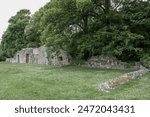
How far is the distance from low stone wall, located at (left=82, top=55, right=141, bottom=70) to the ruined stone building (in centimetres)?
410

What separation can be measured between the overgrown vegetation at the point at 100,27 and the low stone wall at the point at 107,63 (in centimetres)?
50

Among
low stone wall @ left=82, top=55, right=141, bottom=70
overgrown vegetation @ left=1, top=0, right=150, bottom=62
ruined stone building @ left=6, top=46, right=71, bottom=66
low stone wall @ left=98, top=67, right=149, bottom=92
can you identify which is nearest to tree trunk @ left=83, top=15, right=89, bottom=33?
overgrown vegetation @ left=1, top=0, right=150, bottom=62

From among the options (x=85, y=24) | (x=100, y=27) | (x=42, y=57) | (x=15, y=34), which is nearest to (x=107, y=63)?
(x=100, y=27)

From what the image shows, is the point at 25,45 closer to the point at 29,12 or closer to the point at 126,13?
the point at 29,12

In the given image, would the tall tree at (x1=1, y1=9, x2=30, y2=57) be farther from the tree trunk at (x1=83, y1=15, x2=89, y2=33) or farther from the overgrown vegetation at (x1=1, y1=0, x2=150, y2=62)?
the tree trunk at (x1=83, y1=15, x2=89, y2=33)

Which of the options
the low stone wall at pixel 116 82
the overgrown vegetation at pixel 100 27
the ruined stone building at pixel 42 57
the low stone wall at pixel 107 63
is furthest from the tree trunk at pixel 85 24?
the low stone wall at pixel 116 82

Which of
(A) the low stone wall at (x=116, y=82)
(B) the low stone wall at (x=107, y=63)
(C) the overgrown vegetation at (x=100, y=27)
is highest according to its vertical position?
(C) the overgrown vegetation at (x=100, y=27)

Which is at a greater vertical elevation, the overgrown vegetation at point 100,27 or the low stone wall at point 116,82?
the overgrown vegetation at point 100,27

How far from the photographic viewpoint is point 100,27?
28844 millimetres

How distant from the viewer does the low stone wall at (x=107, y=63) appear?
26130 mm

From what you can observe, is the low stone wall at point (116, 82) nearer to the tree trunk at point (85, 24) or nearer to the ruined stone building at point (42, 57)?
the tree trunk at point (85, 24)

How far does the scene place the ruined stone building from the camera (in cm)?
3462

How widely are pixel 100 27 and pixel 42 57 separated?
14.0 m

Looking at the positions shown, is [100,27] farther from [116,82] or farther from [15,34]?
[15,34]
